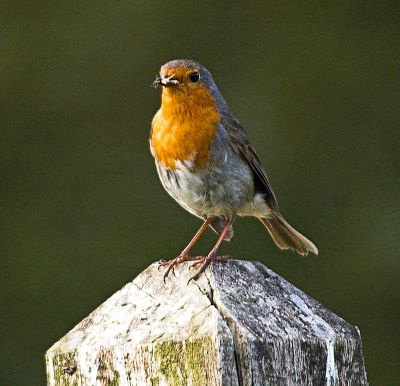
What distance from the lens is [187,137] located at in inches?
129

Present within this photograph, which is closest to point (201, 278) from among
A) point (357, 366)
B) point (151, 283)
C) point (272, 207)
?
point (151, 283)

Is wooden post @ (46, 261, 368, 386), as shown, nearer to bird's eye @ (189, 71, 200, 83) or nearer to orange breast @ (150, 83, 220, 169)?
orange breast @ (150, 83, 220, 169)

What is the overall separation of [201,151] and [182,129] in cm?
12

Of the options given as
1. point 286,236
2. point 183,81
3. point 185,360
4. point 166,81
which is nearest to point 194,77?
point 183,81

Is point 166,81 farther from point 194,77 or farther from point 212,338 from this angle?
point 212,338

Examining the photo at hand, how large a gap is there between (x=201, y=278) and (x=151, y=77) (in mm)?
5385

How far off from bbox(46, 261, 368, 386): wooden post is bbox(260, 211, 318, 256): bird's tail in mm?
1909

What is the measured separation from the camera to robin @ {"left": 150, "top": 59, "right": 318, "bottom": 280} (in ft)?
10.8

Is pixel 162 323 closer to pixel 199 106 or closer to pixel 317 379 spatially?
pixel 317 379

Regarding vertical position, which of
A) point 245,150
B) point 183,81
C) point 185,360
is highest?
point 183,81

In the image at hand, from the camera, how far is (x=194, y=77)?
11.2ft

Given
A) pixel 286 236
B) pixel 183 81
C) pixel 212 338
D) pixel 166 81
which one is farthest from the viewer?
pixel 286 236

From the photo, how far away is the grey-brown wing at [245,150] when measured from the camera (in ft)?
11.4

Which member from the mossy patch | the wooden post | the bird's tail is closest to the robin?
the bird's tail
